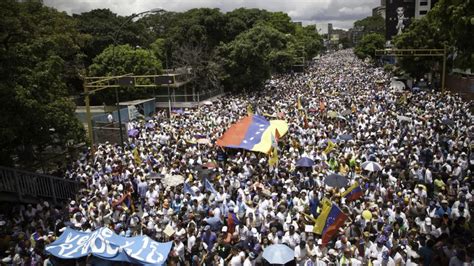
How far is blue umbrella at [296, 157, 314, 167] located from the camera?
46.0 ft

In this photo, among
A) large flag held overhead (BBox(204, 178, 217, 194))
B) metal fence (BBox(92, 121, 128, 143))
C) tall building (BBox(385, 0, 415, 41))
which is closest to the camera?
large flag held overhead (BBox(204, 178, 217, 194))

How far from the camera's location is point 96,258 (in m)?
8.80

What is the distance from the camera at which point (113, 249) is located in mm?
8625

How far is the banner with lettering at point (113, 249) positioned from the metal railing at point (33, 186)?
5419mm

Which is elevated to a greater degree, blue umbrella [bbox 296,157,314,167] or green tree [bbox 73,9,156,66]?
green tree [bbox 73,9,156,66]

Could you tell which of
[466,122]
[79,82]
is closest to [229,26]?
[79,82]

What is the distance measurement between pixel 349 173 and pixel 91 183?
9168 millimetres

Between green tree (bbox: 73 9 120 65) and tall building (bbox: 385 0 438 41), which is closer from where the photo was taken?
green tree (bbox: 73 9 120 65)

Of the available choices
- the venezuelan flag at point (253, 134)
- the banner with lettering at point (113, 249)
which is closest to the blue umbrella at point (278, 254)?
the banner with lettering at point (113, 249)

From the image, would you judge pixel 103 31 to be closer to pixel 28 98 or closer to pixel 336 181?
pixel 28 98

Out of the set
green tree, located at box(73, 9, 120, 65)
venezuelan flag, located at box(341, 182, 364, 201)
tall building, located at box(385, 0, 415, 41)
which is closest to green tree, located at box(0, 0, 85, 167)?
venezuelan flag, located at box(341, 182, 364, 201)

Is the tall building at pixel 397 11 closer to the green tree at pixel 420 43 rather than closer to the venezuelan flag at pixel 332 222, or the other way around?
the green tree at pixel 420 43

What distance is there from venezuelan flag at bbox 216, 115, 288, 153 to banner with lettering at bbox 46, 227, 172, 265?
8303 millimetres

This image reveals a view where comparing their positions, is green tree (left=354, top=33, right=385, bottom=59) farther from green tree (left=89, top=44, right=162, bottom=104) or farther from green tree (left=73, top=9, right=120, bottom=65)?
green tree (left=89, top=44, right=162, bottom=104)
